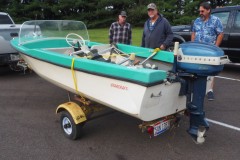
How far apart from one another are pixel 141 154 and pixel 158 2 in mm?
21359

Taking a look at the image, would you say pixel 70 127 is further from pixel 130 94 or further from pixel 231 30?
pixel 231 30

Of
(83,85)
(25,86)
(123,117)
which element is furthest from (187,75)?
(25,86)

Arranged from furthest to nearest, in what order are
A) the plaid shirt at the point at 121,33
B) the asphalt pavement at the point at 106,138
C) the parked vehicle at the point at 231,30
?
the parked vehicle at the point at 231,30, the plaid shirt at the point at 121,33, the asphalt pavement at the point at 106,138

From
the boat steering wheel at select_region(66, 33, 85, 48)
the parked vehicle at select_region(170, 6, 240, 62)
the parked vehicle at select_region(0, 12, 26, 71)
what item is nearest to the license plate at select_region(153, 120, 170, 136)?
the boat steering wheel at select_region(66, 33, 85, 48)

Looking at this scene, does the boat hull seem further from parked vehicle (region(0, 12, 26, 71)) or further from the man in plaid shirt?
parked vehicle (region(0, 12, 26, 71))

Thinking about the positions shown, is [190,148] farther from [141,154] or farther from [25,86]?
[25,86]

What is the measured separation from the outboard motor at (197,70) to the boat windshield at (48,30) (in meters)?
2.56

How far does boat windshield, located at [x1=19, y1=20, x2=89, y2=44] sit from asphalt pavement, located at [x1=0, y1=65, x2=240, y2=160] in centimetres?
118

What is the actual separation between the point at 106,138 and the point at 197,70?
1592 millimetres

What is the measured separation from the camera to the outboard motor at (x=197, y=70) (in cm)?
312

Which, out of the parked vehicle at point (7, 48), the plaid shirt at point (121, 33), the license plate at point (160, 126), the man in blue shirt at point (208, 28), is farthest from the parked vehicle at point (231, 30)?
the parked vehicle at point (7, 48)

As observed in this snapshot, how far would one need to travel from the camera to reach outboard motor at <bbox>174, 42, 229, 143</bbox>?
3.12m

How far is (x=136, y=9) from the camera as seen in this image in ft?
77.0

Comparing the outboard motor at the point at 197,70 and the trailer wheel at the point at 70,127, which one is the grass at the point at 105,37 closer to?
the trailer wheel at the point at 70,127
